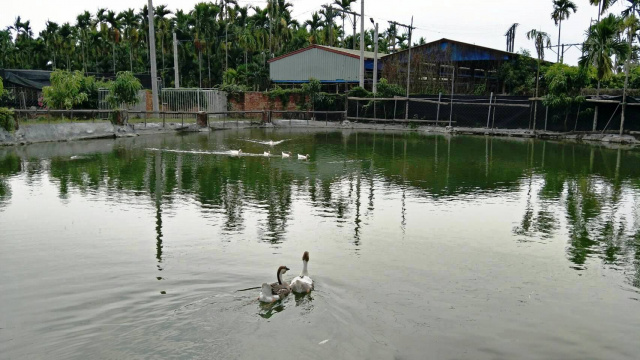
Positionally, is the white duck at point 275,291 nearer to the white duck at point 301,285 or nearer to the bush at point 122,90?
the white duck at point 301,285

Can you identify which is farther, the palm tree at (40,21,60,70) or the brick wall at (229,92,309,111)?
the palm tree at (40,21,60,70)

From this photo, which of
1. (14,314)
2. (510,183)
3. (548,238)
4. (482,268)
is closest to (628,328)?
(482,268)

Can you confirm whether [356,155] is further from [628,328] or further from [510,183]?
[628,328]

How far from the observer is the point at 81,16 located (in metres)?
61.0

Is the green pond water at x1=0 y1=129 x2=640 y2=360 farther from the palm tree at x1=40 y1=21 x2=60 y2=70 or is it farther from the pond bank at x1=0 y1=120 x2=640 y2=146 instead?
the palm tree at x1=40 y1=21 x2=60 y2=70

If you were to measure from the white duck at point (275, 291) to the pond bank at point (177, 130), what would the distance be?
23.0 metres

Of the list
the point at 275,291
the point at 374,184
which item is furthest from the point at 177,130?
the point at 275,291

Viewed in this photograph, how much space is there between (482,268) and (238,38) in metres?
52.0

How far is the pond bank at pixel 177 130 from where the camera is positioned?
2758cm

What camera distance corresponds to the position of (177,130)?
36062 mm

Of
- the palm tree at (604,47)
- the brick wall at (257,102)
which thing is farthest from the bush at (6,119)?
the palm tree at (604,47)

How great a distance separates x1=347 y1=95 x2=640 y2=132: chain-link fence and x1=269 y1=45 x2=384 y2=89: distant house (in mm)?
5550

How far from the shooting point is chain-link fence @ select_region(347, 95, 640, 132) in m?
31.5

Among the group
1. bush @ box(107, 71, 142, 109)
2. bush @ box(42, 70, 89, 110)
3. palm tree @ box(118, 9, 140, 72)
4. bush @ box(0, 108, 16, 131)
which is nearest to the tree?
bush @ box(107, 71, 142, 109)
